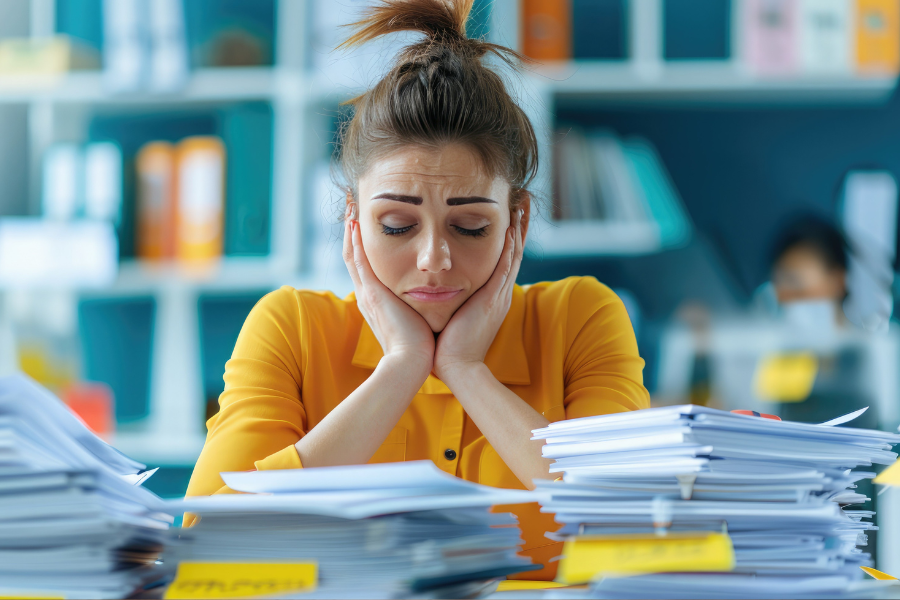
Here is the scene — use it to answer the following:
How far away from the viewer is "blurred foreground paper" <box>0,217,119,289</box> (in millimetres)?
2479

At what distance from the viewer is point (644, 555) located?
0.52 m

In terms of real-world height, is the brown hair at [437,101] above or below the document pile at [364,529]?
above

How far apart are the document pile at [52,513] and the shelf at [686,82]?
2.03 m

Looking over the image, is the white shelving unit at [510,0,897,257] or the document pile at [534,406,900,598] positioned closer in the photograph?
the document pile at [534,406,900,598]

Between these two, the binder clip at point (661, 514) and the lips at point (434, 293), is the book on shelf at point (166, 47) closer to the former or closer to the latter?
the lips at point (434, 293)

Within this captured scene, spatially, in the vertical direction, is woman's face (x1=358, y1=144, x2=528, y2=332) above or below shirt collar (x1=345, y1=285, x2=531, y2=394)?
above

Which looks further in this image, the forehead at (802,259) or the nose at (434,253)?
the forehead at (802,259)

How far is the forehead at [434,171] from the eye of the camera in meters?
Answer: 1.02

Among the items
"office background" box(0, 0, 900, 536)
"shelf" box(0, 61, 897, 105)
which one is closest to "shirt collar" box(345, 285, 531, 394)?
"office background" box(0, 0, 900, 536)

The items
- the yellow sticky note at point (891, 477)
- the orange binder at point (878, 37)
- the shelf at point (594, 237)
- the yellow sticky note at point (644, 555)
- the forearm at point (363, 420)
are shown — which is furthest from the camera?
the shelf at point (594, 237)

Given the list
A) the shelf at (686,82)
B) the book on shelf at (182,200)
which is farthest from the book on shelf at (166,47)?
the shelf at (686,82)

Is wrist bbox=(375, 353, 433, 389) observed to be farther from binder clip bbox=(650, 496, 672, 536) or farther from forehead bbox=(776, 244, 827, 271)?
forehead bbox=(776, 244, 827, 271)

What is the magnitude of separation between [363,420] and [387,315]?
20 cm

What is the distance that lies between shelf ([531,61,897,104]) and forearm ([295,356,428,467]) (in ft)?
5.23
